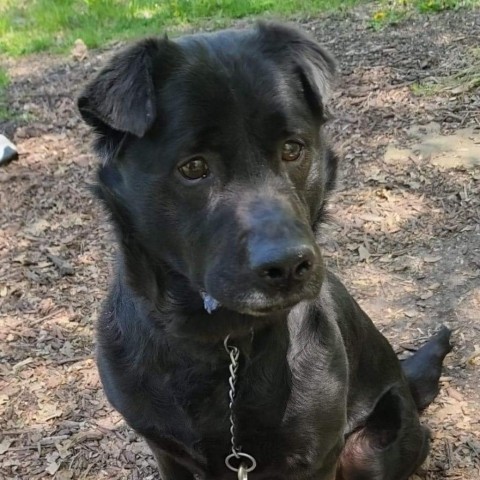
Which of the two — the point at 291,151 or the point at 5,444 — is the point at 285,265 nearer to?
the point at 291,151

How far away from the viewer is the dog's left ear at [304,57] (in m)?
2.51

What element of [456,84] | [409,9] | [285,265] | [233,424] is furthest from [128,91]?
[409,9]

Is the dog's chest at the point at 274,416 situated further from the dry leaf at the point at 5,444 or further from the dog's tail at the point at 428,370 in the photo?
the dry leaf at the point at 5,444

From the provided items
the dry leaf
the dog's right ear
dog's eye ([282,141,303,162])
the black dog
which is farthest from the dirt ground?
dog's eye ([282,141,303,162])

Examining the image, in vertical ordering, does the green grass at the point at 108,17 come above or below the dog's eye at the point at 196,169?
below

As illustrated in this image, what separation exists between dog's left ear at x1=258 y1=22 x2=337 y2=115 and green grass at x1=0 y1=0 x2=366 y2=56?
541cm

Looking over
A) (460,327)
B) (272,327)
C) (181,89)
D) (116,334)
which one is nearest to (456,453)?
(460,327)

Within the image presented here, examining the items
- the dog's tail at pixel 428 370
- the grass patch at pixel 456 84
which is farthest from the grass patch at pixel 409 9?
the dog's tail at pixel 428 370

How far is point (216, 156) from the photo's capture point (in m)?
2.33

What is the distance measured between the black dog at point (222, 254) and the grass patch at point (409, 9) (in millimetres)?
4700

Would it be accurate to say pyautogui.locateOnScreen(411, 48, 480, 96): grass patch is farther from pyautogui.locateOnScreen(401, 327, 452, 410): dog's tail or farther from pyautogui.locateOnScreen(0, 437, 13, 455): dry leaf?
pyautogui.locateOnScreen(0, 437, 13, 455): dry leaf

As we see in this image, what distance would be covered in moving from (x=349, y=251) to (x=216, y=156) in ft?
7.61

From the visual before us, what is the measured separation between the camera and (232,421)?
2586mm

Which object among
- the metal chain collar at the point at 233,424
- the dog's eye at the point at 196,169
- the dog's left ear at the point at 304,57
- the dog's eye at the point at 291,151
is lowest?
the metal chain collar at the point at 233,424
